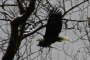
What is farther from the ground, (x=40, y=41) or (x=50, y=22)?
(x=50, y=22)

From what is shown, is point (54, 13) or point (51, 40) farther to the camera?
point (54, 13)

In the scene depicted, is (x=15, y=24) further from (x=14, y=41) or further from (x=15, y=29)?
(x=14, y=41)

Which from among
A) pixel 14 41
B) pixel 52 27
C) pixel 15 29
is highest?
pixel 15 29

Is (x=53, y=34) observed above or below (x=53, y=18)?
below

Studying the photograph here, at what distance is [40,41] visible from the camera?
3.54 m

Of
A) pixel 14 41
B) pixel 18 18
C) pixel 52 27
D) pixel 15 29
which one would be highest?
pixel 18 18

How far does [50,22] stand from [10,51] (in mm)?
1366

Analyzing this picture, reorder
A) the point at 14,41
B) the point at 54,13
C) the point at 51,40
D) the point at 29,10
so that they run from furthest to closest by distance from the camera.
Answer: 1. the point at 54,13
2. the point at 51,40
3. the point at 14,41
4. the point at 29,10

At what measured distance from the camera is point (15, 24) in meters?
2.18

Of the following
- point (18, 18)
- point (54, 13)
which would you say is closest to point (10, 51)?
point (18, 18)

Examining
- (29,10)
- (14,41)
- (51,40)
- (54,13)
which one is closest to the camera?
(29,10)

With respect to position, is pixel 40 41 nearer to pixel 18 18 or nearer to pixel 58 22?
pixel 58 22

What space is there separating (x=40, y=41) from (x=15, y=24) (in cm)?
141

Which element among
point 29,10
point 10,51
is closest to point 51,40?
point 10,51
